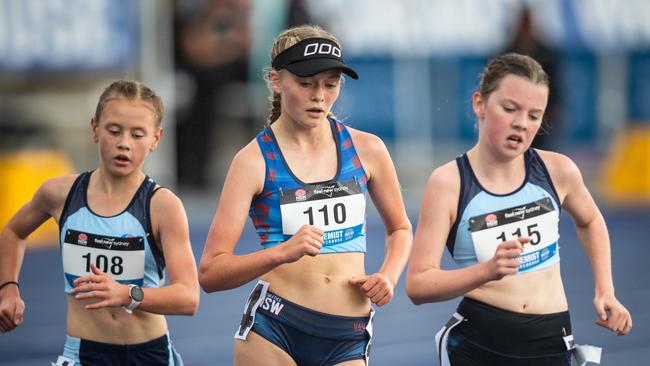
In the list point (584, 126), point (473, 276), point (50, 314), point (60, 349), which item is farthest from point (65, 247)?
point (584, 126)

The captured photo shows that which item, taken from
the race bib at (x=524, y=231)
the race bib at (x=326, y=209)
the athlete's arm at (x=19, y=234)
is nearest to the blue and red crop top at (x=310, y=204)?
the race bib at (x=326, y=209)

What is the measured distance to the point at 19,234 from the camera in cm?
471

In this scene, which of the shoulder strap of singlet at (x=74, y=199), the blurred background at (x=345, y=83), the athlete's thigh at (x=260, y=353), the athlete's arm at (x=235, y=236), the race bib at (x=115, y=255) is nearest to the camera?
the athlete's arm at (x=235, y=236)

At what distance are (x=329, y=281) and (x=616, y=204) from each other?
12121 mm

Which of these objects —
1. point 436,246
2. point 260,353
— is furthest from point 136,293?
point 436,246

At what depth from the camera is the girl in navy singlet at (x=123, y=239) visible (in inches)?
172

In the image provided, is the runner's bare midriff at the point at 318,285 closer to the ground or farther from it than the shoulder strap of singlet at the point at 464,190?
closer to the ground

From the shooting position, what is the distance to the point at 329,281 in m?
4.39

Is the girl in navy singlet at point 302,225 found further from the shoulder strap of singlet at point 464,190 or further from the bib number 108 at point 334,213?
the shoulder strap of singlet at point 464,190

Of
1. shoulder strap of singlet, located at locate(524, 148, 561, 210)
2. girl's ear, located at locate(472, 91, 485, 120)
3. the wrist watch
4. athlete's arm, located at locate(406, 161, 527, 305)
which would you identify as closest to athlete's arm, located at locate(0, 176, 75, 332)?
the wrist watch

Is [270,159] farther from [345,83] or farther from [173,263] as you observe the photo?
[345,83]

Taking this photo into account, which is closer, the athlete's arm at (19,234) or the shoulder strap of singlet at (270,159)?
the shoulder strap of singlet at (270,159)

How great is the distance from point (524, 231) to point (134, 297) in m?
1.43

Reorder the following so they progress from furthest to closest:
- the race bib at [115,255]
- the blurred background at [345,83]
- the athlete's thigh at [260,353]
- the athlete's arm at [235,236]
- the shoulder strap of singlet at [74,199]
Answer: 1. the blurred background at [345,83]
2. the shoulder strap of singlet at [74,199]
3. the race bib at [115,255]
4. the athlete's thigh at [260,353]
5. the athlete's arm at [235,236]
